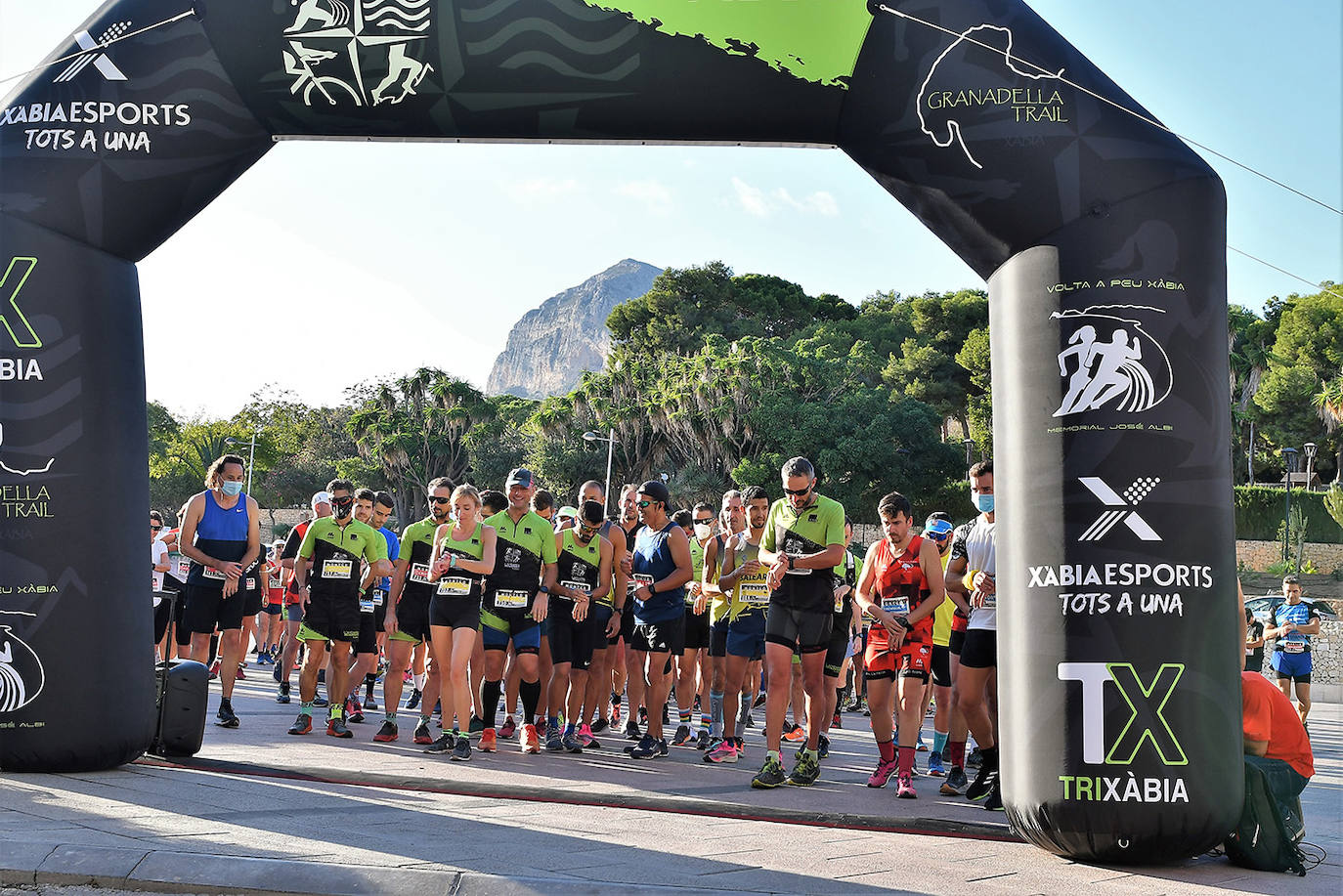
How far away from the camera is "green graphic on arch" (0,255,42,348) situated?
6.73 metres

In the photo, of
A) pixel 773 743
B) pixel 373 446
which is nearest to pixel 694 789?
pixel 773 743

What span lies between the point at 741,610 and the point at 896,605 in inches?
69.6

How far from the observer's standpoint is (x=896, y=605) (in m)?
Answer: 7.76

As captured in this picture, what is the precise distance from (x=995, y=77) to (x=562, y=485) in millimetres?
52810

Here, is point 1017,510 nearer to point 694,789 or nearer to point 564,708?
point 694,789

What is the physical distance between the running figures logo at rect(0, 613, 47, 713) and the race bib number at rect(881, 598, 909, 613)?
500 centimetres

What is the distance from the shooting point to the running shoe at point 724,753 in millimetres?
8922

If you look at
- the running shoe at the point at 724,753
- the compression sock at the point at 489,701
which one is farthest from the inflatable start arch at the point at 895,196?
the running shoe at the point at 724,753

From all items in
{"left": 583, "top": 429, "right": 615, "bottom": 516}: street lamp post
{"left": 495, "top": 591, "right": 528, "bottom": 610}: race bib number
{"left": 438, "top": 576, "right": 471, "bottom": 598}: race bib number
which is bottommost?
{"left": 495, "top": 591, "right": 528, "bottom": 610}: race bib number

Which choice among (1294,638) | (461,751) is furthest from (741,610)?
(1294,638)

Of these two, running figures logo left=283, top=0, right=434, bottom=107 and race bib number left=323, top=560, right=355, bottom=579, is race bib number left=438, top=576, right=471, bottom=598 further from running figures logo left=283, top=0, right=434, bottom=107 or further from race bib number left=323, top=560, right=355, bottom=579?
running figures logo left=283, top=0, right=434, bottom=107

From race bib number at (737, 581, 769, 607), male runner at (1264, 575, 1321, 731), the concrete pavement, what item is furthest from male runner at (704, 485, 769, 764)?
male runner at (1264, 575, 1321, 731)

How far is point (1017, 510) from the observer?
19.0 feet

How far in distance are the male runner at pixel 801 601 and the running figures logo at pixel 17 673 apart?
4222 millimetres
